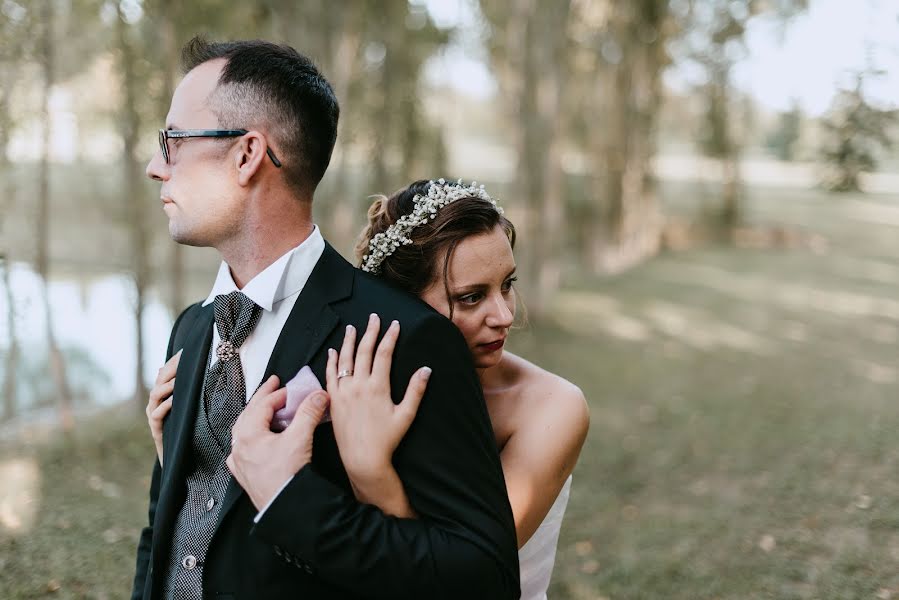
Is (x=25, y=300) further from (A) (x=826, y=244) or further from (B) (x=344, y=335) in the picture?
(A) (x=826, y=244)

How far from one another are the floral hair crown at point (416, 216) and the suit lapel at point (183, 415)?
0.61 m

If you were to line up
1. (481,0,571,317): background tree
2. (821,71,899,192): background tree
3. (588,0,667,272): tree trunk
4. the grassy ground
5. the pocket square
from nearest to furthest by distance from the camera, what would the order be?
A: the pocket square → the grassy ground → (821,71,899,192): background tree → (481,0,571,317): background tree → (588,0,667,272): tree trunk

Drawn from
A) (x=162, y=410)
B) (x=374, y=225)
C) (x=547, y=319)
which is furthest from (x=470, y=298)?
(x=547, y=319)

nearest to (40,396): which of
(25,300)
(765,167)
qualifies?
(25,300)

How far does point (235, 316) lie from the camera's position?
2291 mm

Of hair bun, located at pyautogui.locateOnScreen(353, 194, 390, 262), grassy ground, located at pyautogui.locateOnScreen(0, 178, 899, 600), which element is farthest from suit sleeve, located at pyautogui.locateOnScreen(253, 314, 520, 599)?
grassy ground, located at pyautogui.locateOnScreen(0, 178, 899, 600)

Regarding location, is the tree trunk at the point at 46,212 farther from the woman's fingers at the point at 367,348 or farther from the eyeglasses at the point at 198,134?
the woman's fingers at the point at 367,348

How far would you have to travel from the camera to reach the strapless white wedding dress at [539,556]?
329cm

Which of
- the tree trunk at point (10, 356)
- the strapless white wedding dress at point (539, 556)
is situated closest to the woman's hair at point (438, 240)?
the strapless white wedding dress at point (539, 556)

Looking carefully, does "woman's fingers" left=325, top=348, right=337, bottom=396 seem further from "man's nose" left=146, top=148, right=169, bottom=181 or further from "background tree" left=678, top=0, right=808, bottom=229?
"background tree" left=678, top=0, right=808, bottom=229

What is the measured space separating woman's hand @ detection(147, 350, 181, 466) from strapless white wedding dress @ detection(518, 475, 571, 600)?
1435 mm

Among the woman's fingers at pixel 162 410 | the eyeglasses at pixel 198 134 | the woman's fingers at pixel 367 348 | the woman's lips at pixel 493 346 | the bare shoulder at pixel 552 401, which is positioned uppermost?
the eyeglasses at pixel 198 134

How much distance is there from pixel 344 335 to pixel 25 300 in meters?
6.04

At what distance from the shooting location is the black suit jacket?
185 cm
